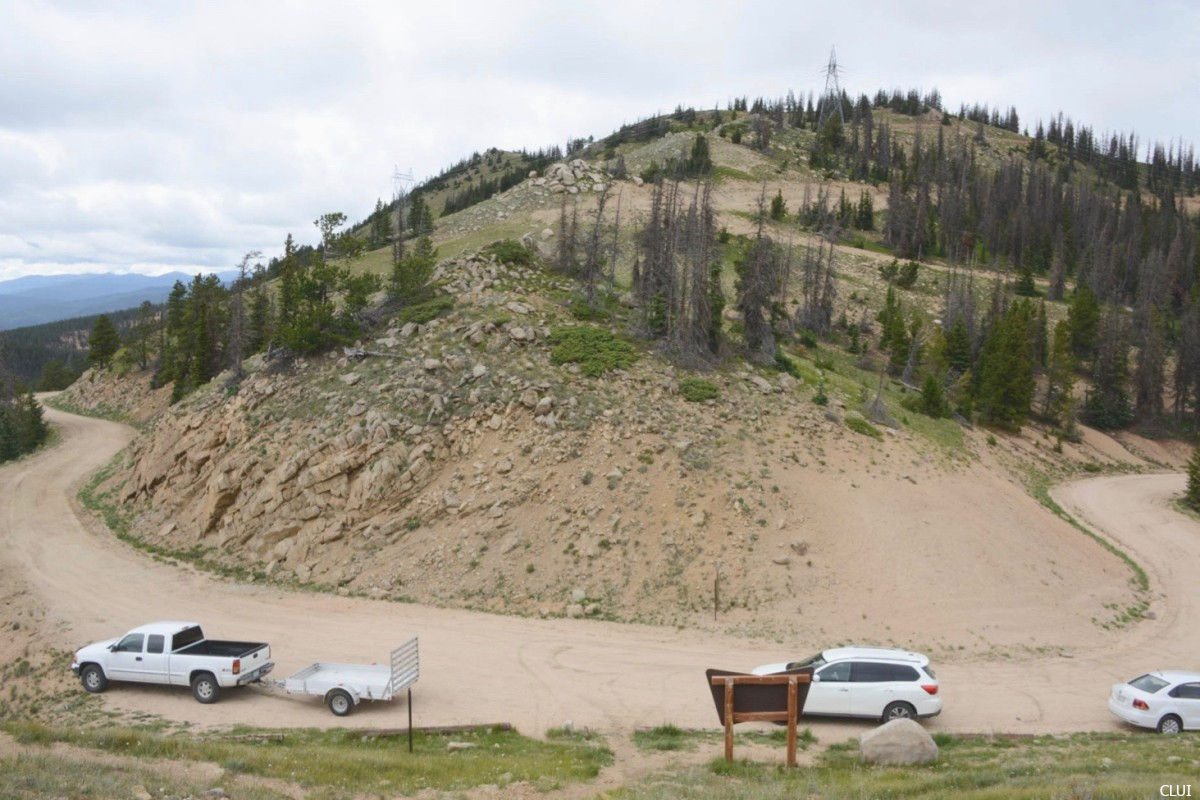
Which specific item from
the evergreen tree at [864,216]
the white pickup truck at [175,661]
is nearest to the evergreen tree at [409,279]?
the white pickup truck at [175,661]

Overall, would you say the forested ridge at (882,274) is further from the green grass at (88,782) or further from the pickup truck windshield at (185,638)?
the green grass at (88,782)

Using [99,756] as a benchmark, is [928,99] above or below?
above

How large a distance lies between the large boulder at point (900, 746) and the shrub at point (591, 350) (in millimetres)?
20577

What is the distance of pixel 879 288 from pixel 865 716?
57.5 metres

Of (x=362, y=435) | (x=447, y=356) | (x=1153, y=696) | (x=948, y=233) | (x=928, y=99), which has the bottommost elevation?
(x=1153, y=696)

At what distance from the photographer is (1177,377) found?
57.8 meters

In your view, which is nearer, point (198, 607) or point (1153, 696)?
point (1153, 696)

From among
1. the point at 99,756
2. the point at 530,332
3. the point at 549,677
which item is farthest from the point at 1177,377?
the point at 99,756


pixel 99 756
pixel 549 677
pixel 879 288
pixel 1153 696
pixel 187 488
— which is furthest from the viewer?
pixel 879 288

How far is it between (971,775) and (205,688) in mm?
15908

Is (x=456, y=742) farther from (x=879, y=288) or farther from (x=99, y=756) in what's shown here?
(x=879, y=288)

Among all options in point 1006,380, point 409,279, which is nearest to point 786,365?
point 1006,380

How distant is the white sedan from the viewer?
15.9 meters

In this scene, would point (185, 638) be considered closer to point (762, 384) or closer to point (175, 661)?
point (175, 661)
